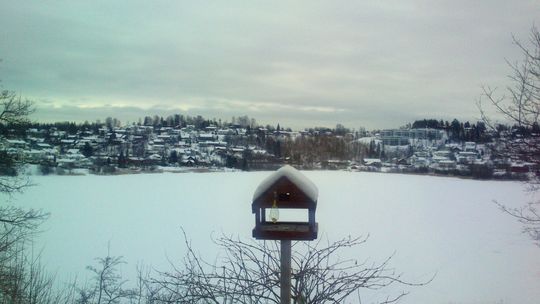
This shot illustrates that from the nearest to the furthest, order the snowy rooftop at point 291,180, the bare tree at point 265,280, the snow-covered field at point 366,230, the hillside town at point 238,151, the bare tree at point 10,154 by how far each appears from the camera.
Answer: the bare tree at point 265,280
the snowy rooftop at point 291,180
the bare tree at point 10,154
the snow-covered field at point 366,230
the hillside town at point 238,151

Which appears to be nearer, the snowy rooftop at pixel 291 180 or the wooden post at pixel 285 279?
the wooden post at pixel 285 279

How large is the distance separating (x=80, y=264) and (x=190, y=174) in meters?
40.7

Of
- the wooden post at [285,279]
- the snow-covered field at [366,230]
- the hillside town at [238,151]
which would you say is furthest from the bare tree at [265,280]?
the hillside town at [238,151]

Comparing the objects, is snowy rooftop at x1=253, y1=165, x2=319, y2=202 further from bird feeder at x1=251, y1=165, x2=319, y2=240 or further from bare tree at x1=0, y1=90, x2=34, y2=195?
bare tree at x1=0, y1=90, x2=34, y2=195

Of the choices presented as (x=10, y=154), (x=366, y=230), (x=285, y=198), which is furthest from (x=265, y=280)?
(x=366, y=230)

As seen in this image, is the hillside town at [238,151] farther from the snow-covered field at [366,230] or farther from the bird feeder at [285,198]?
the bird feeder at [285,198]

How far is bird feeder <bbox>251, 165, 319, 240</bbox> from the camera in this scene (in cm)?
240

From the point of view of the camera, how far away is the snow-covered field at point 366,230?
12.2 metres

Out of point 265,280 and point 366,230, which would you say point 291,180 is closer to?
point 265,280

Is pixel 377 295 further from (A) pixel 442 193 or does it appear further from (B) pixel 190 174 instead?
(B) pixel 190 174

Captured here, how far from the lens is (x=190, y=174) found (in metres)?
53.4

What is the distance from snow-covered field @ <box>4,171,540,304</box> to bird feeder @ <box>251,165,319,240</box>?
1.44m

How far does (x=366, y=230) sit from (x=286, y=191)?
16.4m

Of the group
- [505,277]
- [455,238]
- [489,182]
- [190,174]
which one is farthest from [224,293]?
[190,174]
